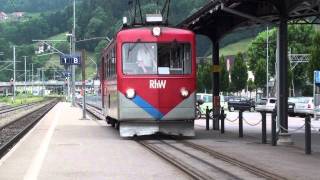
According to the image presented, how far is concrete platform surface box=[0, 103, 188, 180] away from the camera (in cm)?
1266

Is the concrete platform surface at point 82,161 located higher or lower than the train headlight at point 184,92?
lower

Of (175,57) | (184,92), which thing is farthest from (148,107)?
(175,57)

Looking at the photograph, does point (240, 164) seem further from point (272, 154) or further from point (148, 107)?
point (148, 107)

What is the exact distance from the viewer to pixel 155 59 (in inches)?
851

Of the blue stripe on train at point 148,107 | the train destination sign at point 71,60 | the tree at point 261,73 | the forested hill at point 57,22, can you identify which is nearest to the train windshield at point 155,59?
the blue stripe on train at point 148,107

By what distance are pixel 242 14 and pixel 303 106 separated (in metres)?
31.9

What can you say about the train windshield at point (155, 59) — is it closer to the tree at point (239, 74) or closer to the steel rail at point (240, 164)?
the steel rail at point (240, 164)

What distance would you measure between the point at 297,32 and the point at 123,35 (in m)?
74.6

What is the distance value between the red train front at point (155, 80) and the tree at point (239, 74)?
80.6 metres

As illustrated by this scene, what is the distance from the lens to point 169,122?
851 inches

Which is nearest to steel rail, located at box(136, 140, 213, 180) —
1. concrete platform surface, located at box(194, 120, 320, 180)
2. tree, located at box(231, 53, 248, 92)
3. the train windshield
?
concrete platform surface, located at box(194, 120, 320, 180)

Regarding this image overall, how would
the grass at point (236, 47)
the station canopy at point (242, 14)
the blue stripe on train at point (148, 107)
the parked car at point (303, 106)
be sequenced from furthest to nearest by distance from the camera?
1. the grass at point (236, 47)
2. the parked car at point (303, 106)
3. the blue stripe on train at point (148, 107)
4. the station canopy at point (242, 14)

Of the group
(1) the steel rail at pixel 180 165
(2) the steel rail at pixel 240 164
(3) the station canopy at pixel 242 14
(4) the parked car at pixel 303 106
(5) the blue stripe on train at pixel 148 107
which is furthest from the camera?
(4) the parked car at pixel 303 106

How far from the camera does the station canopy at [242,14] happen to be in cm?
2000
